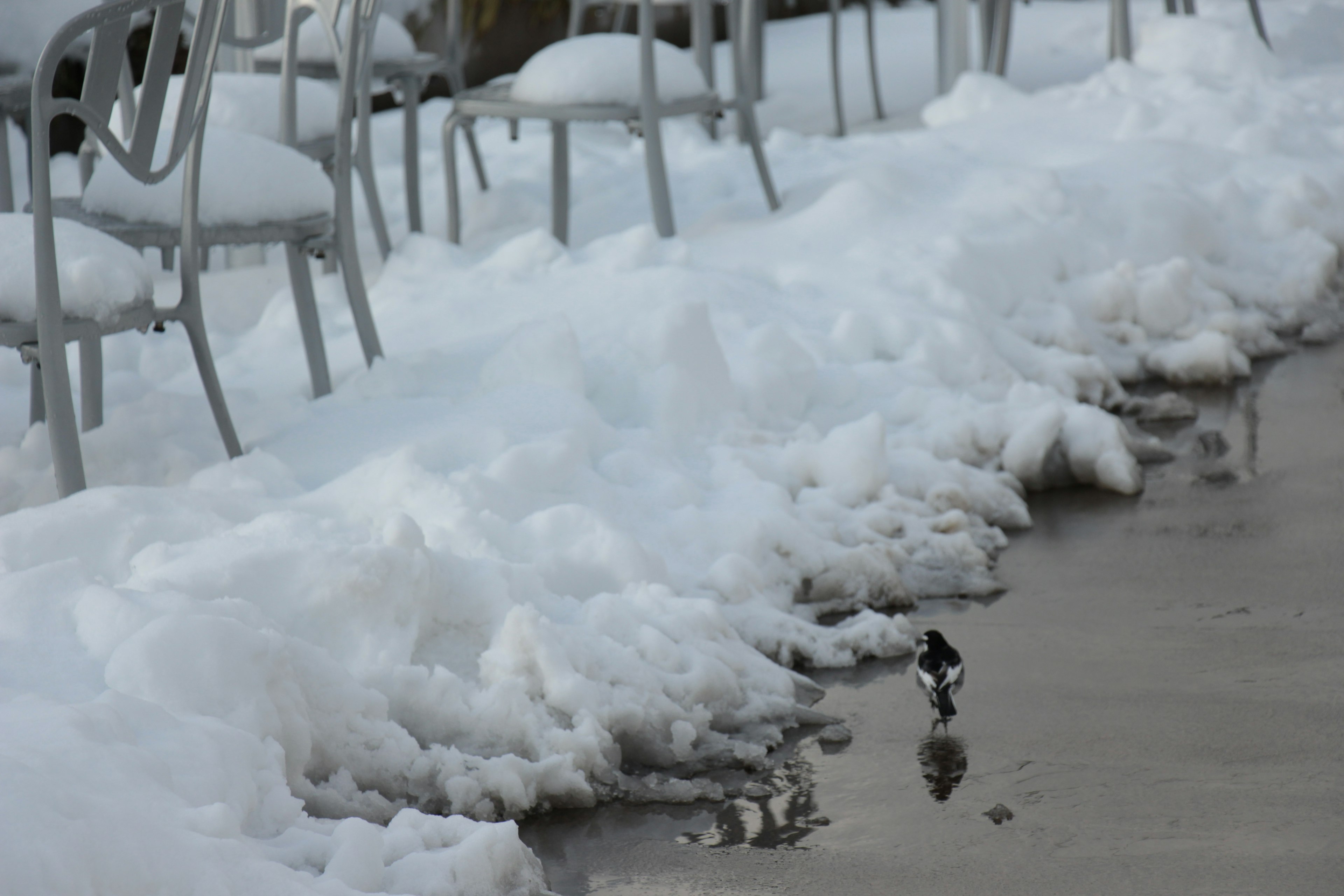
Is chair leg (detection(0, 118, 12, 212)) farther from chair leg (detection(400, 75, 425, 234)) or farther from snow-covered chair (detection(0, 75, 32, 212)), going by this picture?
chair leg (detection(400, 75, 425, 234))

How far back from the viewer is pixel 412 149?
173 inches

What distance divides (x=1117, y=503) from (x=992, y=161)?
2172 mm

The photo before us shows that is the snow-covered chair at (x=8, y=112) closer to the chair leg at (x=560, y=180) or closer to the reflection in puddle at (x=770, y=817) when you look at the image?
the chair leg at (x=560, y=180)

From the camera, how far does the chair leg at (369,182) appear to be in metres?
4.25

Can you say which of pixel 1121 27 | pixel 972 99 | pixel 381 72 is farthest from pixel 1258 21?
pixel 381 72

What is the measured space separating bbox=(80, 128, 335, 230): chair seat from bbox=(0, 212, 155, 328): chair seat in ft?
1.04

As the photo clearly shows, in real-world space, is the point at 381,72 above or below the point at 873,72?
above

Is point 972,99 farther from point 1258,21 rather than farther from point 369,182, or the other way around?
point 369,182

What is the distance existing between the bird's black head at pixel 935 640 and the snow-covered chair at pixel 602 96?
223cm

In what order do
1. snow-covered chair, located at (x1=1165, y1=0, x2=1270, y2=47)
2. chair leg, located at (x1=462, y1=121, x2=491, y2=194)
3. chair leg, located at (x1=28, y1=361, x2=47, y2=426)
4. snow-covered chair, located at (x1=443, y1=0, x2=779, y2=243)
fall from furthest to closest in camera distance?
snow-covered chair, located at (x1=1165, y1=0, x2=1270, y2=47) < chair leg, located at (x1=462, y1=121, x2=491, y2=194) < snow-covered chair, located at (x1=443, y1=0, x2=779, y2=243) < chair leg, located at (x1=28, y1=361, x2=47, y2=426)

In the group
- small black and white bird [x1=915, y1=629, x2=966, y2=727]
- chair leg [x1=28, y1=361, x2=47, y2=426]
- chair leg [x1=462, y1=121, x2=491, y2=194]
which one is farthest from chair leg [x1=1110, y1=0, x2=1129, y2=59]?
chair leg [x1=28, y1=361, x2=47, y2=426]

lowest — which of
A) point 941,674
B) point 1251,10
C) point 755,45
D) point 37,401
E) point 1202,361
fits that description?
point 1202,361

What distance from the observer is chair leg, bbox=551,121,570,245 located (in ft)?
13.8

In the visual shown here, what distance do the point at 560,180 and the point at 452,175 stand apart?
0.35 m
